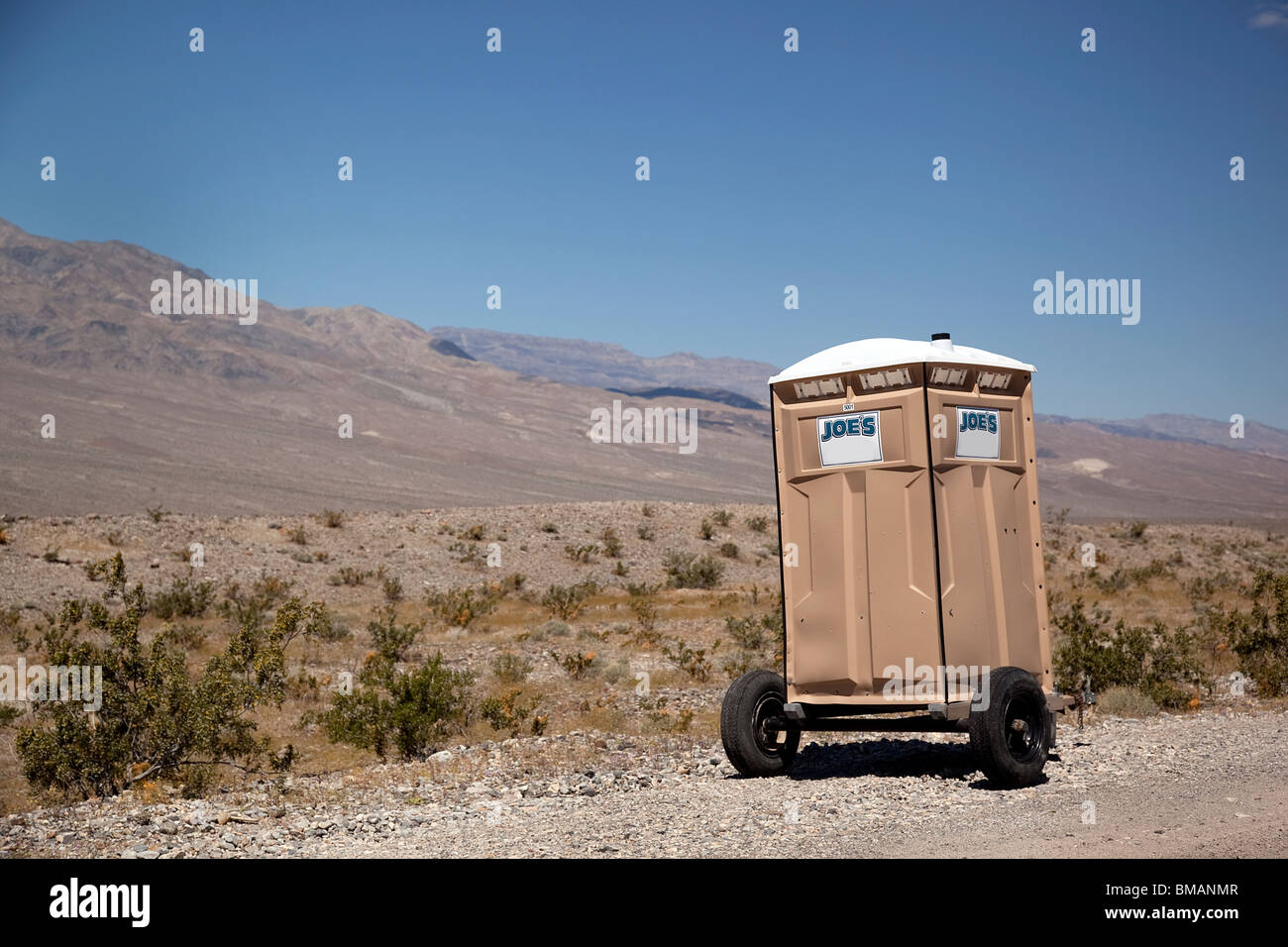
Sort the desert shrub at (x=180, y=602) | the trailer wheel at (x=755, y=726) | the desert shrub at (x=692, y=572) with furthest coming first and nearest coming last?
1. the desert shrub at (x=692, y=572)
2. the desert shrub at (x=180, y=602)
3. the trailer wheel at (x=755, y=726)

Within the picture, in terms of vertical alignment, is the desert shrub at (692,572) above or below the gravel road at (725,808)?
above

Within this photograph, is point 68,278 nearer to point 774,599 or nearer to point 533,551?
point 533,551

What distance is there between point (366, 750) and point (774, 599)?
53.0ft

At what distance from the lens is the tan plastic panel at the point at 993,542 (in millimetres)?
7672

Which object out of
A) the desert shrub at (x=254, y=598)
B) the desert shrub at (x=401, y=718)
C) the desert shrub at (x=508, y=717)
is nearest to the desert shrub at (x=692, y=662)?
the desert shrub at (x=508, y=717)

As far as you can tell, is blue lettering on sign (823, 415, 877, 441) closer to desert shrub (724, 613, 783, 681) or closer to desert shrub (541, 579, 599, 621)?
desert shrub (724, 613, 783, 681)

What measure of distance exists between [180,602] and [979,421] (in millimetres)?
19741

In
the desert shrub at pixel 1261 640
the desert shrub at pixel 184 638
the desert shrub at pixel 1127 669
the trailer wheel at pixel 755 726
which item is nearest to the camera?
the trailer wheel at pixel 755 726

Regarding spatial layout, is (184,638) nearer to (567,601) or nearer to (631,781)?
(567,601)

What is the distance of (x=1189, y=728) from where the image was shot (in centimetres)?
977

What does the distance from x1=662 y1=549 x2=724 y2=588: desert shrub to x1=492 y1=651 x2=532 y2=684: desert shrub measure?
13.9 meters

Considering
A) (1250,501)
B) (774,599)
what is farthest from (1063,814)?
(1250,501)

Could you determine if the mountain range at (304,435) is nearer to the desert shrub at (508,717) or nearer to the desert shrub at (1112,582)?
the desert shrub at (1112,582)

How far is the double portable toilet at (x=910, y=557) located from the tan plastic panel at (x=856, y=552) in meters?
0.01
